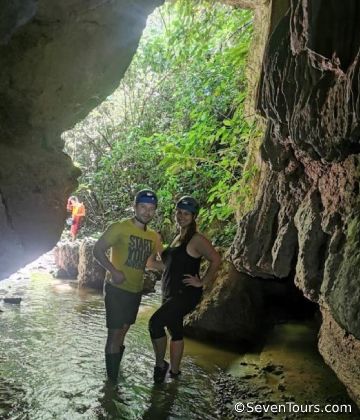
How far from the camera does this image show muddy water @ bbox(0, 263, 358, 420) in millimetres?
4523

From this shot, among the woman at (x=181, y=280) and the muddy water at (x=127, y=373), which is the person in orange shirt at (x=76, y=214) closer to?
the muddy water at (x=127, y=373)

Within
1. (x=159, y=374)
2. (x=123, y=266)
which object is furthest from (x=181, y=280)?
(x=159, y=374)

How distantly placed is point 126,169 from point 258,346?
9.37 metres

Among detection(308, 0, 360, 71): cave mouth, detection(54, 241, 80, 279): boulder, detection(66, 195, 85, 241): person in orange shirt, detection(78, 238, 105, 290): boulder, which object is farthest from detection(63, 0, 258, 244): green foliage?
detection(308, 0, 360, 71): cave mouth

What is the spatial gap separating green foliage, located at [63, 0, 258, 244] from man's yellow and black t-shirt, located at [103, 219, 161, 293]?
368 centimetres

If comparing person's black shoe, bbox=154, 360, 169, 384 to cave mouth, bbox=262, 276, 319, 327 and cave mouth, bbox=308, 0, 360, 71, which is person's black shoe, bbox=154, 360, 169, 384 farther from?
cave mouth, bbox=308, 0, 360, 71

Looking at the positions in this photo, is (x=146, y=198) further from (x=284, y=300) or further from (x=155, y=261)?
(x=284, y=300)

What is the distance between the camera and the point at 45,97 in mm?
5082

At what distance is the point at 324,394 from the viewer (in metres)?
4.90

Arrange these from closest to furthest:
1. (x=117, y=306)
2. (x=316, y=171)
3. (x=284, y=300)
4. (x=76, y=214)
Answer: (x=117, y=306), (x=316, y=171), (x=284, y=300), (x=76, y=214)

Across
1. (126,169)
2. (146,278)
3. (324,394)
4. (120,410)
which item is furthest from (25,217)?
(126,169)

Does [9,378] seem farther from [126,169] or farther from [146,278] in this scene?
[126,169]

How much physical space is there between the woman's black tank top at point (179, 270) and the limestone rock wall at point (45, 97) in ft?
4.77

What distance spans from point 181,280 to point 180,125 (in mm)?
9372
